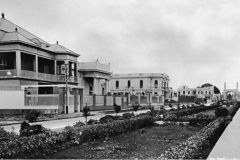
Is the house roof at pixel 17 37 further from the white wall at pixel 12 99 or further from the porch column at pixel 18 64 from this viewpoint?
the white wall at pixel 12 99

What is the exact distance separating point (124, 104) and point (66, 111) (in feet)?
57.9

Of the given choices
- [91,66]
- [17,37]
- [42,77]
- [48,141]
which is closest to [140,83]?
[91,66]

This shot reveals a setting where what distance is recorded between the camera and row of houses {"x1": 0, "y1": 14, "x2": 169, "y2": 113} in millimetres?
24656

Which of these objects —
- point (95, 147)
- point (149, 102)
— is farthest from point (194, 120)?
point (149, 102)

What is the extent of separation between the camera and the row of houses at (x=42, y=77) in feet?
80.9

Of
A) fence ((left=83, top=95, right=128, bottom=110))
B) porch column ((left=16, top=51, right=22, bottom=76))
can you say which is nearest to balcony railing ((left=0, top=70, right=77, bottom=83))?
porch column ((left=16, top=51, right=22, bottom=76))

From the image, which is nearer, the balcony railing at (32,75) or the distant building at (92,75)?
the balcony railing at (32,75)

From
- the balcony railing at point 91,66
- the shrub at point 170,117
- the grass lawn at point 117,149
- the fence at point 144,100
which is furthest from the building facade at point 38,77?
the grass lawn at point 117,149

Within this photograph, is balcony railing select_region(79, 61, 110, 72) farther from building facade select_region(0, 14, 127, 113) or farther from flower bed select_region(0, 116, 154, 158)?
flower bed select_region(0, 116, 154, 158)

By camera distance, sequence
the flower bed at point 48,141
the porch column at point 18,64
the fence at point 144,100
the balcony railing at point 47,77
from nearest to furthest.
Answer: the flower bed at point 48,141
the porch column at point 18,64
the balcony railing at point 47,77
the fence at point 144,100

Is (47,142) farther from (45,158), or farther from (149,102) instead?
(149,102)

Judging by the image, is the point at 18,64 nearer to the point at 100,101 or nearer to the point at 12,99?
the point at 12,99

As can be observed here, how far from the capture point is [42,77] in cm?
3095

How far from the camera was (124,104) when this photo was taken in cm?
4200
